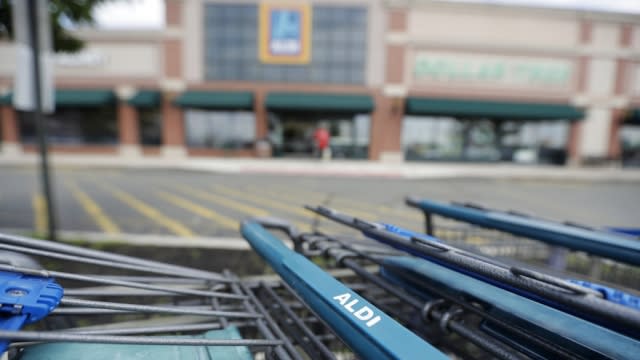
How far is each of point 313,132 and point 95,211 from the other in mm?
15507

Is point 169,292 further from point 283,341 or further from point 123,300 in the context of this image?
point 123,300

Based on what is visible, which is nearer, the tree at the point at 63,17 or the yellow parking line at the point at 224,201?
the tree at the point at 63,17

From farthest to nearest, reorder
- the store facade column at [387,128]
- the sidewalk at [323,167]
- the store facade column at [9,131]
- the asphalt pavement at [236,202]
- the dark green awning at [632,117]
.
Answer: the store facade column at [9,131], the dark green awning at [632,117], the store facade column at [387,128], the sidewalk at [323,167], the asphalt pavement at [236,202]

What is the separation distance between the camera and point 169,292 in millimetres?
1792

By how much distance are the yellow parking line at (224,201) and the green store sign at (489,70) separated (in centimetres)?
1542

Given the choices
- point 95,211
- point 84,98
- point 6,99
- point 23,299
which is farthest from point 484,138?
point 6,99

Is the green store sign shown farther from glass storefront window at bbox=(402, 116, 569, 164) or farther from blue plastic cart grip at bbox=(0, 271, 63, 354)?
blue plastic cart grip at bbox=(0, 271, 63, 354)

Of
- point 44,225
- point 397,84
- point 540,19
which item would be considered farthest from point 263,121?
point 540,19

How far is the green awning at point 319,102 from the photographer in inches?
787

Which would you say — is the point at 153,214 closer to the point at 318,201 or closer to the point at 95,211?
the point at 95,211

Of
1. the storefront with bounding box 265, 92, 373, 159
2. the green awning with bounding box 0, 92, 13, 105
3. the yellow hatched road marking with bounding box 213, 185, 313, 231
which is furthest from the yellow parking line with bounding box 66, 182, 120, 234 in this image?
the green awning with bounding box 0, 92, 13, 105

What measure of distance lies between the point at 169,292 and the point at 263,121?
19703mm

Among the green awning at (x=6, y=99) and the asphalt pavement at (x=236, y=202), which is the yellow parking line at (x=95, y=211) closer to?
the asphalt pavement at (x=236, y=202)

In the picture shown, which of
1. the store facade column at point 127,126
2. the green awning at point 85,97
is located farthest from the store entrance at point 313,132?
the green awning at point 85,97
